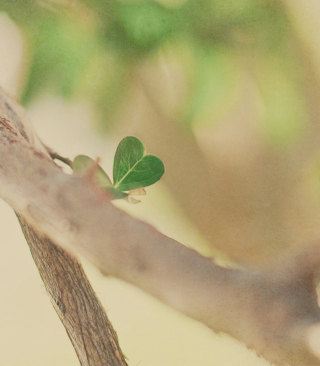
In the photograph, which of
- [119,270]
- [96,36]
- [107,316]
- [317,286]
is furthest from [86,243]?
[96,36]

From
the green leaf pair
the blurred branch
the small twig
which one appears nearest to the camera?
the blurred branch

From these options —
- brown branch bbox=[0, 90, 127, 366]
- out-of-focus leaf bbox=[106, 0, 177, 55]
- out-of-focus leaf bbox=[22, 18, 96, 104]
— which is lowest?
brown branch bbox=[0, 90, 127, 366]

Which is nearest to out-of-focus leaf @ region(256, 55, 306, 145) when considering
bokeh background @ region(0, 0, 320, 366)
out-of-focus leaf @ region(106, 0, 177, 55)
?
bokeh background @ region(0, 0, 320, 366)

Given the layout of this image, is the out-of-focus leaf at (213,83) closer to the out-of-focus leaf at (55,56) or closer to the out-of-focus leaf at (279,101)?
the out-of-focus leaf at (279,101)

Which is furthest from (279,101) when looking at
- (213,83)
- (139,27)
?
(139,27)

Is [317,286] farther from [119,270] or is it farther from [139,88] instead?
[139,88]

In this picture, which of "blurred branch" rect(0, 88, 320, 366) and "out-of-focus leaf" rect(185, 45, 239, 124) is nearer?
"blurred branch" rect(0, 88, 320, 366)

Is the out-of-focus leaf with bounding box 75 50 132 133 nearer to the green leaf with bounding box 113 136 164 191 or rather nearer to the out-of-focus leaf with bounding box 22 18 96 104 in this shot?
the out-of-focus leaf with bounding box 22 18 96 104
